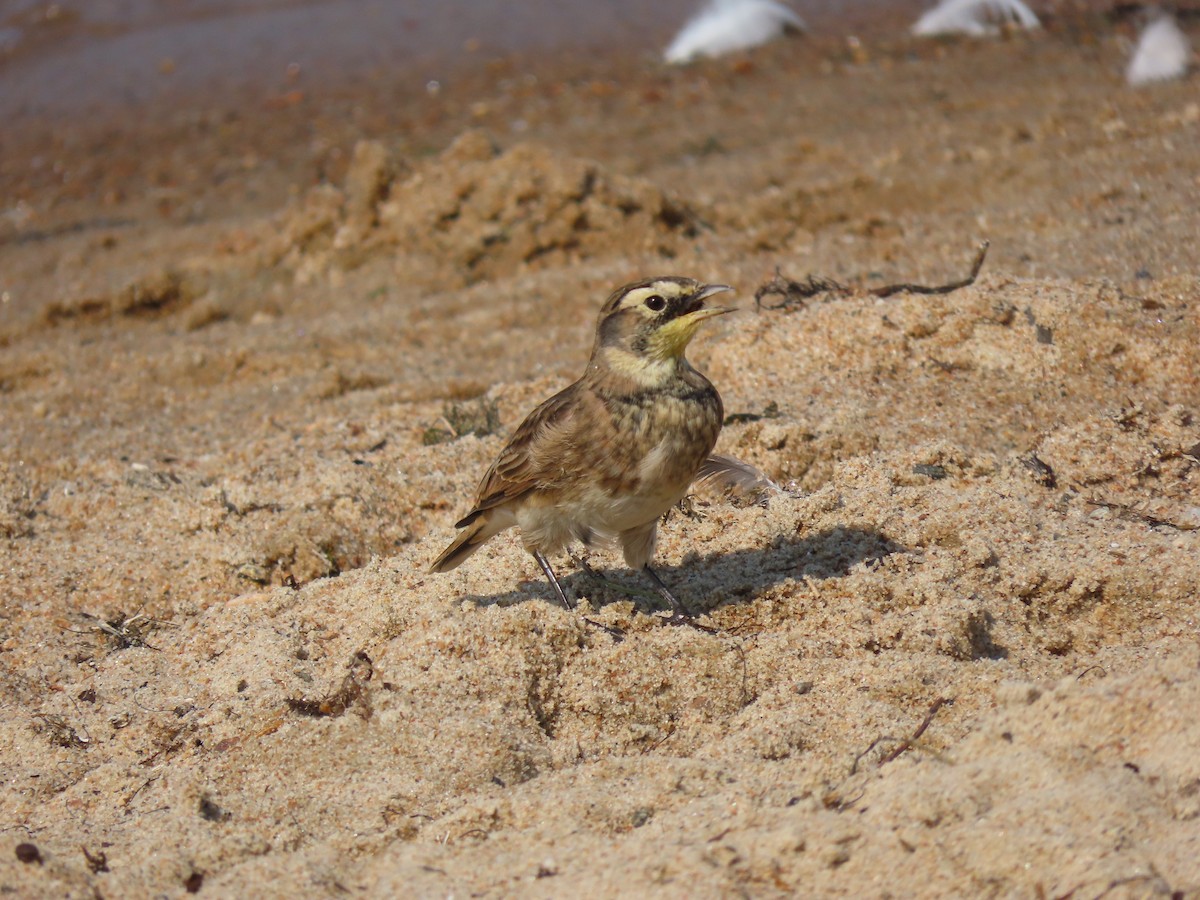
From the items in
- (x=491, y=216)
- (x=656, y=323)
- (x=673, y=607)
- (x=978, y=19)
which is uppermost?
(x=656, y=323)

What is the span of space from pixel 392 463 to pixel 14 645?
5.59 ft

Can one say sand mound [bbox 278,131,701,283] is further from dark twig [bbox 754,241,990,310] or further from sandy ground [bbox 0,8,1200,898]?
dark twig [bbox 754,241,990,310]

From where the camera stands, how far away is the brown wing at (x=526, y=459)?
438 centimetres

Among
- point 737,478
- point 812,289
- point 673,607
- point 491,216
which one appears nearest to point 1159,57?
point 491,216

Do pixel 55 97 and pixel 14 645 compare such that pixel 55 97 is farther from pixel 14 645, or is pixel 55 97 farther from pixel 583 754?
pixel 583 754

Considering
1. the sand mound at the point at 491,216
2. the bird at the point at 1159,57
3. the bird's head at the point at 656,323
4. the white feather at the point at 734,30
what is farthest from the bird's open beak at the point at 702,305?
the white feather at the point at 734,30

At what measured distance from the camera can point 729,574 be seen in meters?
4.66

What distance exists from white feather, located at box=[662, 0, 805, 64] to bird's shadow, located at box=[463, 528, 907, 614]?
35.4ft

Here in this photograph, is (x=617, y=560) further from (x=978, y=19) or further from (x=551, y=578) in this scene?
(x=978, y=19)

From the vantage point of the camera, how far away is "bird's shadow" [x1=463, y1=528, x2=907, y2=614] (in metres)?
4.50

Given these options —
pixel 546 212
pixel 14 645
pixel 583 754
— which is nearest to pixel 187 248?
pixel 546 212

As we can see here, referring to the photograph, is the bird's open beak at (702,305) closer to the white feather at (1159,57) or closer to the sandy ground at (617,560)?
the sandy ground at (617,560)

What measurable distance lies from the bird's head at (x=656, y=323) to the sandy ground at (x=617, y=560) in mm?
867

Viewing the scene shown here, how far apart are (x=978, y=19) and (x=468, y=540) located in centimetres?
1156
